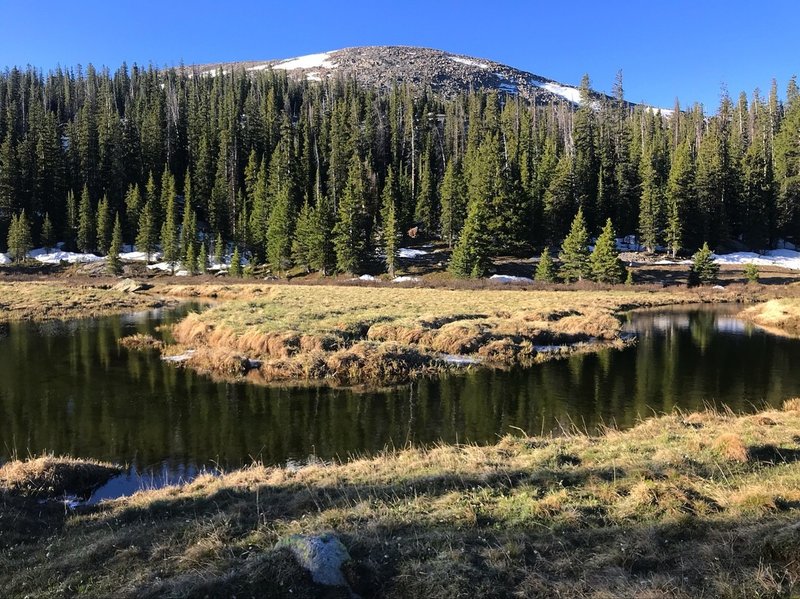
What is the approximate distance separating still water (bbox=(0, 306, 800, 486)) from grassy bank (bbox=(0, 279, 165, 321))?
50.5 feet

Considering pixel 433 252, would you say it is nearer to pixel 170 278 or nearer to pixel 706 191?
pixel 170 278

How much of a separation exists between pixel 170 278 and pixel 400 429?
62728 mm

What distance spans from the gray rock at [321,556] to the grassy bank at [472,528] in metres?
0.10

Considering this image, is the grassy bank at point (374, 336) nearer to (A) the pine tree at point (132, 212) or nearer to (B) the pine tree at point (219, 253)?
(B) the pine tree at point (219, 253)

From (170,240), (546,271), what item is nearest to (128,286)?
(170,240)

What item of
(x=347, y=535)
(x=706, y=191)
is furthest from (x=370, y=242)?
(x=347, y=535)

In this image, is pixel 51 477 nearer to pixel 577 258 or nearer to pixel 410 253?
pixel 577 258

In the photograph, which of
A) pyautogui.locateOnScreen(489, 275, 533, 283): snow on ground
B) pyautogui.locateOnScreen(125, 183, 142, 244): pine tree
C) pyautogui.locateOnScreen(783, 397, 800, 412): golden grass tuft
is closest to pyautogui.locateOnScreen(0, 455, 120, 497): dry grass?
pyautogui.locateOnScreen(783, 397, 800, 412): golden grass tuft

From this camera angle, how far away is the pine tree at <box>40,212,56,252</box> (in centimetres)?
8044

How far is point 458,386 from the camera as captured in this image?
70.4 ft

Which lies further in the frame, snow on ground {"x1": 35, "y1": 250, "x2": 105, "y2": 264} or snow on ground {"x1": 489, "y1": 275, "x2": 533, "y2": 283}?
snow on ground {"x1": 35, "y1": 250, "x2": 105, "y2": 264}

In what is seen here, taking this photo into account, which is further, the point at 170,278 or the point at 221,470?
the point at 170,278

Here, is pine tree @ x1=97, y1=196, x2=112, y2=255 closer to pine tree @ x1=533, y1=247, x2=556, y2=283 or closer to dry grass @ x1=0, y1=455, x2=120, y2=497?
pine tree @ x1=533, y1=247, x2=556, y2=283

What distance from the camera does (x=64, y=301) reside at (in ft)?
160
